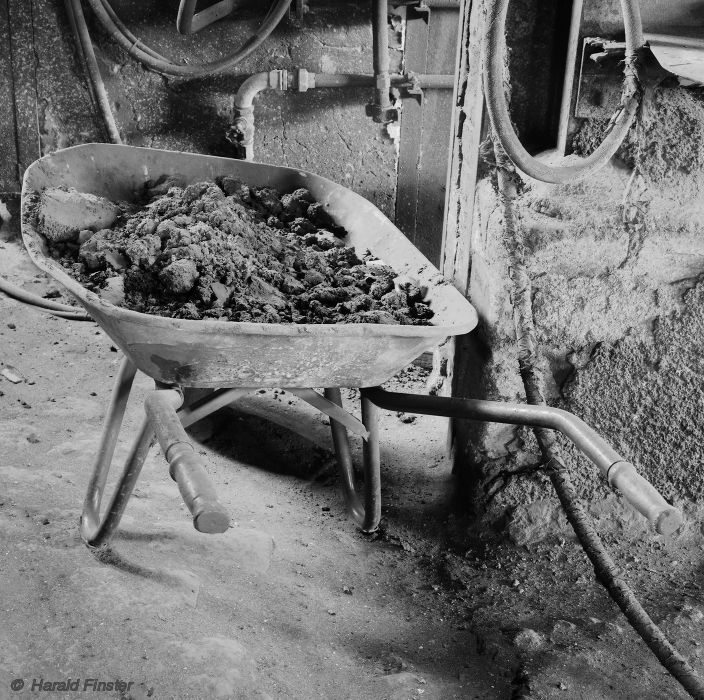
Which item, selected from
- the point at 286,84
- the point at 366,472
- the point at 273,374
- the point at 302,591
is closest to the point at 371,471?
the point at 366,472

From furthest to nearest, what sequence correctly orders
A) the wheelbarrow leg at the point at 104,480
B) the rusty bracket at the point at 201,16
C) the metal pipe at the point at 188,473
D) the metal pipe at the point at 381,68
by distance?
the metal pipe at the point at 381,68, the rusty bracket at the point at 201,16, the wheelbarrow leg at the point at 104,480, the metal pipe at the point at 188,473

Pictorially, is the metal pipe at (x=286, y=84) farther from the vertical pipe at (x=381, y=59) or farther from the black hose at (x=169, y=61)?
the black hose at (x=169, y=61)

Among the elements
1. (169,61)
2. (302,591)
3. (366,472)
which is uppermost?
(169,61)

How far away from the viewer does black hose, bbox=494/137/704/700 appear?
1.47m

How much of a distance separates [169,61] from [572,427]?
355 cm

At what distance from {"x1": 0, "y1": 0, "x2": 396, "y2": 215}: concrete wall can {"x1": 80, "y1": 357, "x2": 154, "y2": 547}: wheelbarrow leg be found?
2.69 m

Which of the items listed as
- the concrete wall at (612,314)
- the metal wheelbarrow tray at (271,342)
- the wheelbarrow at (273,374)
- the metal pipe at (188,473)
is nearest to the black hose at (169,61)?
the wheelbarrow at (273,374)

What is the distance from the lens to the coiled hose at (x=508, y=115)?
5.41 ft

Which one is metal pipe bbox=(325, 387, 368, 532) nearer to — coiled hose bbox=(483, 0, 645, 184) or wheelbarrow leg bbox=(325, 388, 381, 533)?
wheelbarrow leg bbox=(325, 388, 381, 533)

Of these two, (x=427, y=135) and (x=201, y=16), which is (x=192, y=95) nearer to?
(x=201, y=16)

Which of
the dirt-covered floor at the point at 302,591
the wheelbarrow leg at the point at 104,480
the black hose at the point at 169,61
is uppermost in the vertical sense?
the black hose at the point at 169,61

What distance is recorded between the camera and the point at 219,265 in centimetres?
211

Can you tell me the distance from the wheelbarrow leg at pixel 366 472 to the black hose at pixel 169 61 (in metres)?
2.53

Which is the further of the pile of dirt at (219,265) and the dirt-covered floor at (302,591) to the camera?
the pile of dirt at (219,265)
